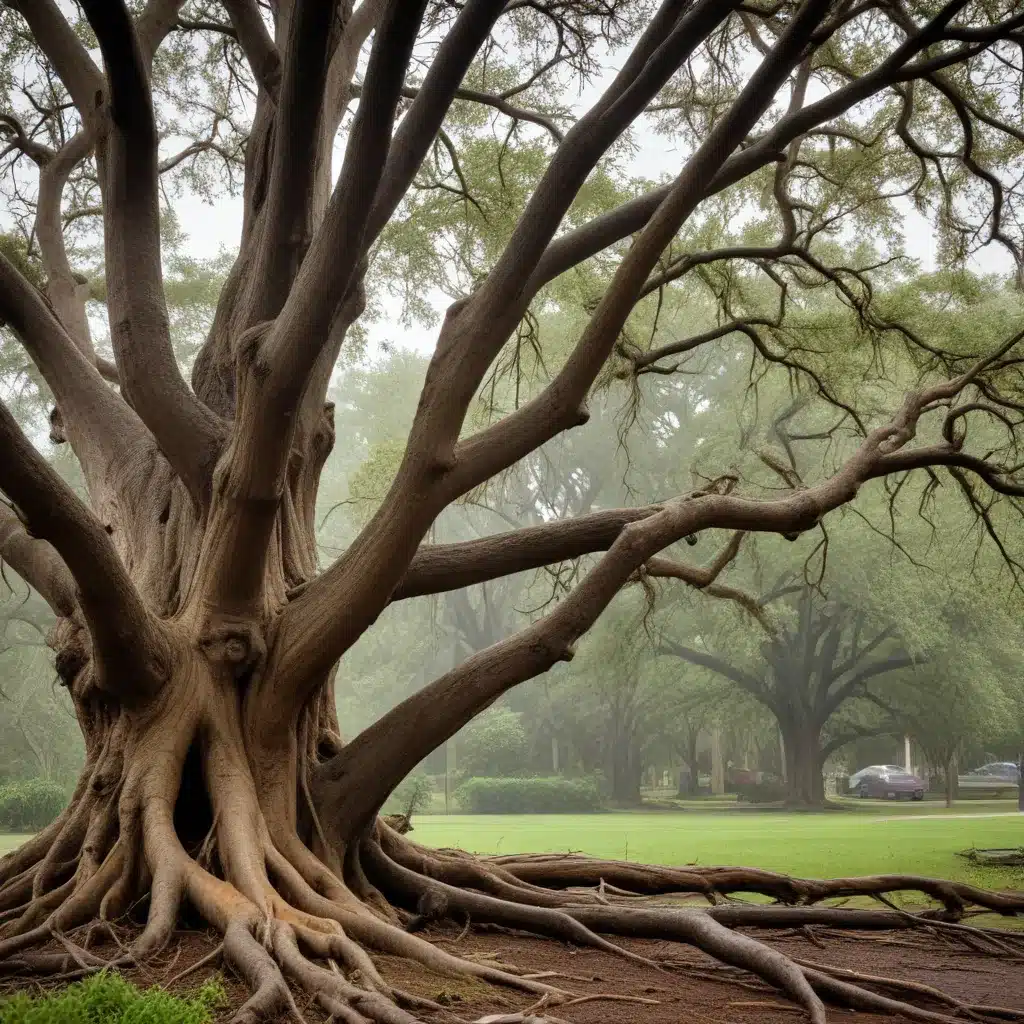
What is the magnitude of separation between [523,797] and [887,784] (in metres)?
12.6

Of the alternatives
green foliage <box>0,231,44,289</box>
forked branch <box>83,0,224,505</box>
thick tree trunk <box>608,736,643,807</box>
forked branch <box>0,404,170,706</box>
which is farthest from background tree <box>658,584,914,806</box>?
forked branch <box>0,404,170,706</box>

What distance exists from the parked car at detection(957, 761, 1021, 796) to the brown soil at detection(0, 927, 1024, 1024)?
29.4 metres

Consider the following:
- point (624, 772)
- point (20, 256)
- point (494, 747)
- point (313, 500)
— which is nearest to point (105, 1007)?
point (313, 500)

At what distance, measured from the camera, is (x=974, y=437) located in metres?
18.5

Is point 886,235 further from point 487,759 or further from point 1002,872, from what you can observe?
point 487,759

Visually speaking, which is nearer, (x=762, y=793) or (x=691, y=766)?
(x=762, y=793)

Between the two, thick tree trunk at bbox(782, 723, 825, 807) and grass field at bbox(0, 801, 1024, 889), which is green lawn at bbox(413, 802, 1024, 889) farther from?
thick tree trunk at bbox(782, 723, 825, 807)

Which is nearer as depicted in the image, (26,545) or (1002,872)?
(26,545)

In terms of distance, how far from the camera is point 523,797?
2608cm

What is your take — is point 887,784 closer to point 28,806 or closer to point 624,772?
point 624,772

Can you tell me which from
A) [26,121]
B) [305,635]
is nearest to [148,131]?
[305,635]

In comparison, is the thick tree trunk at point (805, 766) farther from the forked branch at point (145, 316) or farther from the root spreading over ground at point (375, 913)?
the forked branch at point (145, 316)

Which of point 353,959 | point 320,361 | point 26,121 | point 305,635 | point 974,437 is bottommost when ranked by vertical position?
point 353,959

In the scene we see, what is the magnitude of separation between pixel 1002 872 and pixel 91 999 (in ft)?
32.4
